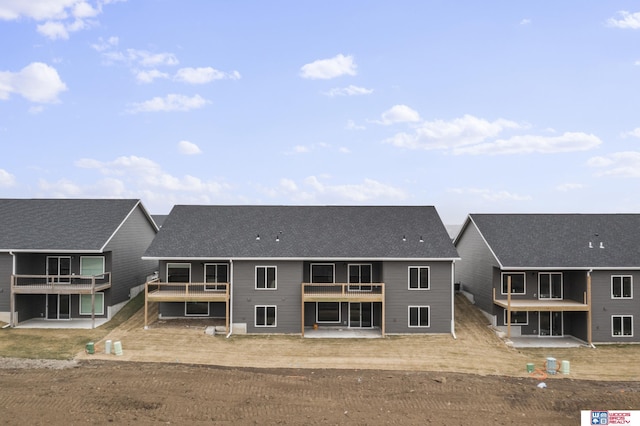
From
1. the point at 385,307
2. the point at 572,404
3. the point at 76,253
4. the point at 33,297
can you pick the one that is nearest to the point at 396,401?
the point at 572,404

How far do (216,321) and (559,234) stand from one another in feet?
75.7

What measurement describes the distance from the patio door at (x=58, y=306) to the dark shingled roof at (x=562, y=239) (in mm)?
27723

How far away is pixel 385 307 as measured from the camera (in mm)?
28891

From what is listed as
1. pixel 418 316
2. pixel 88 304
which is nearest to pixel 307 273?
pixel 418 316

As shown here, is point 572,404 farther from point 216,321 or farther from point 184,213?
point 184,213

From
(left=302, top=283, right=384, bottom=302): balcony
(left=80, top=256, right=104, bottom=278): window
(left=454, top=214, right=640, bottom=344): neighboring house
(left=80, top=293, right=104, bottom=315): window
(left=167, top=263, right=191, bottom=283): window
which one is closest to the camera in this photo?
(left=302, top=283, right=384, bottom=302): balcony

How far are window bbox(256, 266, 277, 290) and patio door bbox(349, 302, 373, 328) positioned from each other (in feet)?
17.6

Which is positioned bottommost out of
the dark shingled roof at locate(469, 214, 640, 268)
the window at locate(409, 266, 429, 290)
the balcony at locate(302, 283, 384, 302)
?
the balcony at locate(302, 283, 384, 302)

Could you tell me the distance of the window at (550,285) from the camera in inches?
1187

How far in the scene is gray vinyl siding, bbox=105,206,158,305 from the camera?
104 feet

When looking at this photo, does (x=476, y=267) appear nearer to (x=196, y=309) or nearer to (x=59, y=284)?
(x=196, y=309)

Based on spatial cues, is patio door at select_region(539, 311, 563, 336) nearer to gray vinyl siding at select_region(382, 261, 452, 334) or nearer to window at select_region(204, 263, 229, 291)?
gray vinyl siding at select_region(382, 261, 452, 334)

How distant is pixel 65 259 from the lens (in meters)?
31.3

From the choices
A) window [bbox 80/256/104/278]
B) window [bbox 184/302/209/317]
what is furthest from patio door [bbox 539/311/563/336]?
window [bbox 80/256/104/278]
